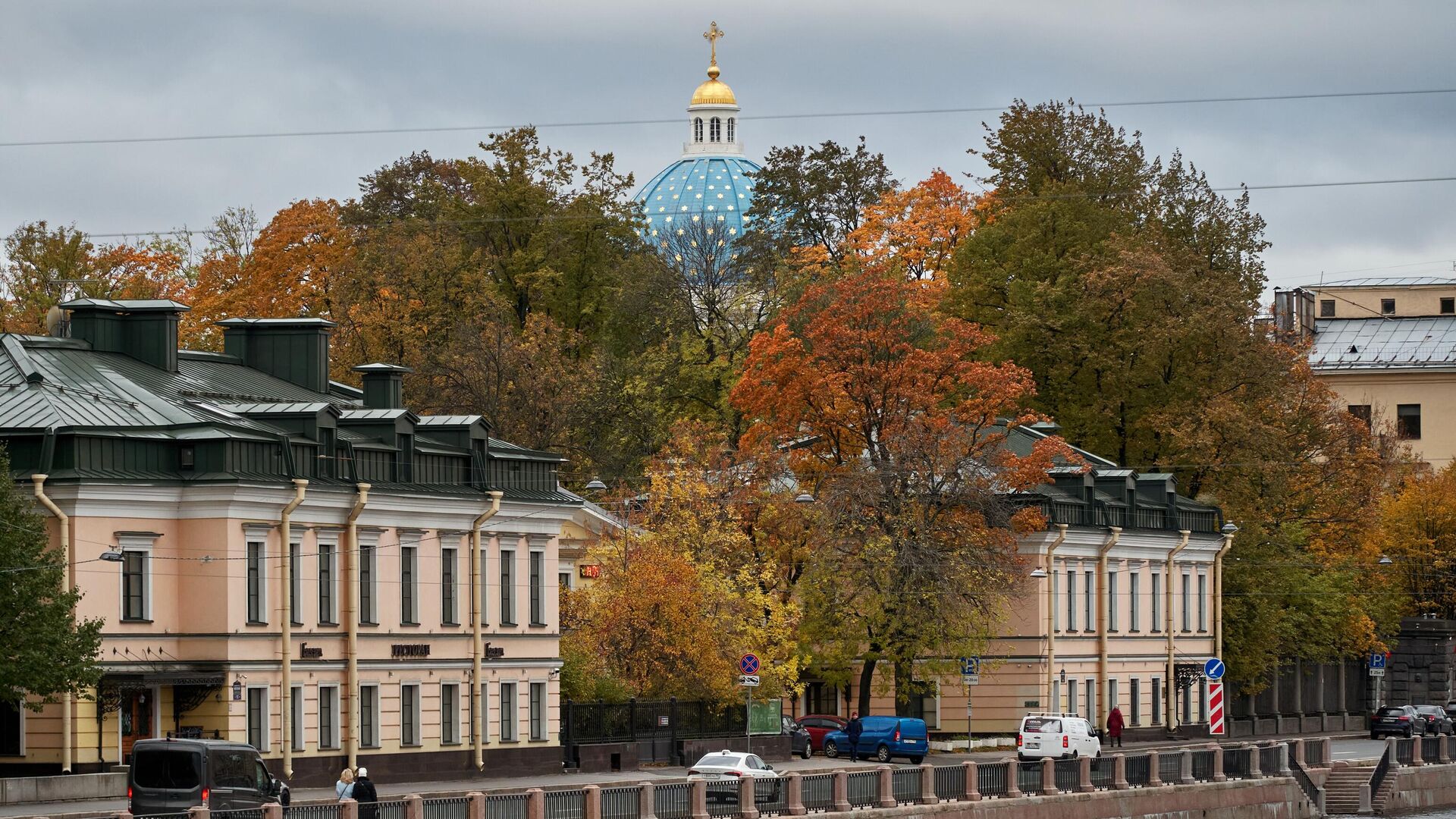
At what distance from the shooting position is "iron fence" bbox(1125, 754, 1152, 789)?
5753cm

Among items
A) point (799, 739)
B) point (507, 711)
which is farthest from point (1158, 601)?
point (507, 711)

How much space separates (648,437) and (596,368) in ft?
11.0

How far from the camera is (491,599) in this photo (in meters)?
59.2

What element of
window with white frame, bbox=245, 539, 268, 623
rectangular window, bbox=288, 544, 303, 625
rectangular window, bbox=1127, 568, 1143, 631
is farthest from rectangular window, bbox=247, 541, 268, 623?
rectangular window, bbox=1127, 568, 1143, 631

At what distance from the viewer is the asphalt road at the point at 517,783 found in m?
44.6

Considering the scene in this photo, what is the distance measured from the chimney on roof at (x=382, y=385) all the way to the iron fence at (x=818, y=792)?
1934 centimetres

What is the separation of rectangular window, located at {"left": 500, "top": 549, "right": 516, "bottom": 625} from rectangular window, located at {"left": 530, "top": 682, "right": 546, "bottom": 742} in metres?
1.82

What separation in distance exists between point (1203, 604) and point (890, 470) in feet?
74.5

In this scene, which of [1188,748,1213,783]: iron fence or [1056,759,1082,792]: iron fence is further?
[1188,748,1213,783]: iron fence

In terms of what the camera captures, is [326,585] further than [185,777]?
Yes

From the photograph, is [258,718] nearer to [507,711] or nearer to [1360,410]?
[507,711]

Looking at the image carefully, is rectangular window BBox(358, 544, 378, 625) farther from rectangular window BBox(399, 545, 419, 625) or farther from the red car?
the red car

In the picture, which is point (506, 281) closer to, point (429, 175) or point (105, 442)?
point (429, 175)

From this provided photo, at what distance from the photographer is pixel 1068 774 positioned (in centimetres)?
5550
